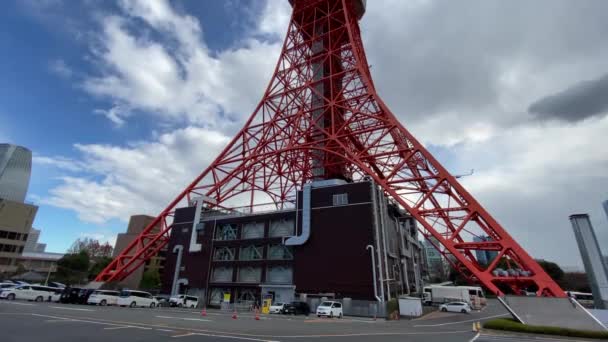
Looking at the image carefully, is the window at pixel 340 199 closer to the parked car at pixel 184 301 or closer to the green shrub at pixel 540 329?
the green shrub at pixel 540 329

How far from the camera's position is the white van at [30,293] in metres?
27.1

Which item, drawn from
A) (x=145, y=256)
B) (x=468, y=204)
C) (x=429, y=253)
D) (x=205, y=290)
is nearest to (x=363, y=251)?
(x=468, y=204)

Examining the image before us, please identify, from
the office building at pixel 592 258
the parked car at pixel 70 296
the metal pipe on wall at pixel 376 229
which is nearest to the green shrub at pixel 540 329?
the office building at pixel 592 258

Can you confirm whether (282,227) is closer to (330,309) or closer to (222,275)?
(222,275)

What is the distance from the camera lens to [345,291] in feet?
88.8

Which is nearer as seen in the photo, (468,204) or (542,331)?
(542,331)

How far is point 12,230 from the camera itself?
68.8m

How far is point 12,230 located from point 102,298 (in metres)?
63.9

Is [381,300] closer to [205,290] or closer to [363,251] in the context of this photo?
[363,251]

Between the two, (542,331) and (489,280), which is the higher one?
(489,280)

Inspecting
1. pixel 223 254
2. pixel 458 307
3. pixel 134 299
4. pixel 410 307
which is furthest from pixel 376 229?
pixel 134 299

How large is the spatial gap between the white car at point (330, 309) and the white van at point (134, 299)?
18.3 m

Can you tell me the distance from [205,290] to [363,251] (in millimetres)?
19721

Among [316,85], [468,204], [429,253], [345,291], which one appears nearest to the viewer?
[468,204]
